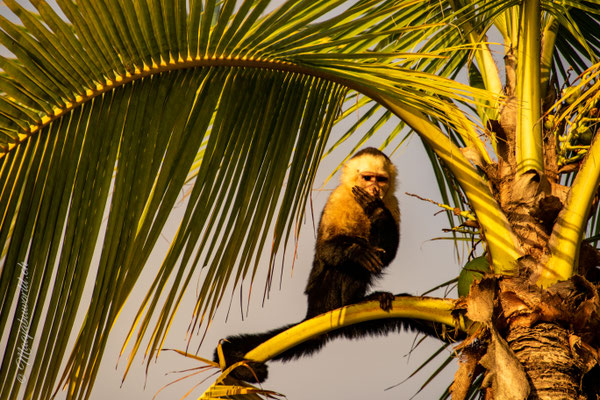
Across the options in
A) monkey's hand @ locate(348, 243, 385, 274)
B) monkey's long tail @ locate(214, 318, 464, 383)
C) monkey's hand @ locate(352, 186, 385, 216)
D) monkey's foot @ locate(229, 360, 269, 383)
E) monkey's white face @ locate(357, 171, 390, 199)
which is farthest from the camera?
monkey's white face @ locate(357, 171, 390, 199)

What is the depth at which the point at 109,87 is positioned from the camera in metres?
1.80

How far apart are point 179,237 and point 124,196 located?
19cm

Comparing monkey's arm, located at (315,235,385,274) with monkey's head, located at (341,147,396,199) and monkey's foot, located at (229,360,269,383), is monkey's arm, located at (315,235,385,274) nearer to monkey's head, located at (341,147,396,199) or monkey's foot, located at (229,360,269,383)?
monkey's head, located at (341,147,396,199)

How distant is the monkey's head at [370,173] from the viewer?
4.94m

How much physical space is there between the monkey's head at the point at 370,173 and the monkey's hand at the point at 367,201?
0.80ft

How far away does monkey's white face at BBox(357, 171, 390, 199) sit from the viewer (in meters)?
4.90

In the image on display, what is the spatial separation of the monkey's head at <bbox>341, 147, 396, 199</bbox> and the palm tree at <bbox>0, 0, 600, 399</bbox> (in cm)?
231

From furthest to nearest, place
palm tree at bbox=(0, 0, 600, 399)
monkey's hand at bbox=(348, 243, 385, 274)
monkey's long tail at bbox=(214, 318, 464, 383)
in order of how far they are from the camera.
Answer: monkey's hand at bbox=(348, 243, 385, 274), monkey's long tail at bbox=(214, 318, 464, 383), palm tree at bbox=(0, 0, 600, 399)

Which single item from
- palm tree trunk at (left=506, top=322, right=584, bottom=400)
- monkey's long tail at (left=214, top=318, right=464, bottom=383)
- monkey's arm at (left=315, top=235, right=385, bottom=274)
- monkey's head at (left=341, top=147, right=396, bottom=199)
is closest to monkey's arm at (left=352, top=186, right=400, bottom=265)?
monkey's arm at (left=315, top=235, right=385, bottom=274)

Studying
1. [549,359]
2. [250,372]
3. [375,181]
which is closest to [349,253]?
[375,181]

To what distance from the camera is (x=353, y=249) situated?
4.17 metres

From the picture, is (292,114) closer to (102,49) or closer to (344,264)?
(102,49)

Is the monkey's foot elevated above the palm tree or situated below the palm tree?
below

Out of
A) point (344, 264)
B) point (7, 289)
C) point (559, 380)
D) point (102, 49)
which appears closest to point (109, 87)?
point (102, 49)
